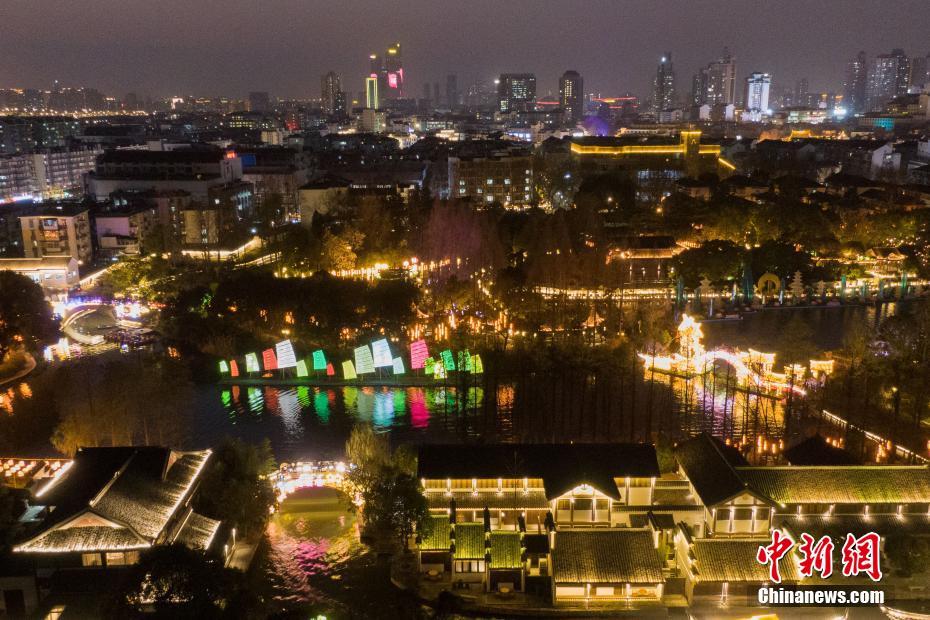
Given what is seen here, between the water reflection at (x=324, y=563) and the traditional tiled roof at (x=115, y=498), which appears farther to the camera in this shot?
the water reflection at (x=324, y=563)

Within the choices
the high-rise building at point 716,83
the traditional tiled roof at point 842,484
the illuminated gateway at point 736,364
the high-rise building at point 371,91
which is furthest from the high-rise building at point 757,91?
the traditional tiled roof at point 842,484

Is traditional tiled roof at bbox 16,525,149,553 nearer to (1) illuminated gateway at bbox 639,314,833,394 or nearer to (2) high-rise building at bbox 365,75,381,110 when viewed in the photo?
(1) illuminated gateway at bbox 639,314,833,394

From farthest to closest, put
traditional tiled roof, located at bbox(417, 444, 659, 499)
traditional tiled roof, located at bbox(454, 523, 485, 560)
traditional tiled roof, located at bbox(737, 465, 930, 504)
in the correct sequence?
1. traditional tiled roof, located at bbox(417, 444, 659, 499)
2. traditional tiled roof, located at bbox(737, 465, 930, 504)
3. traditional tiled roof, located at bbox(454, 523, 485, 560)

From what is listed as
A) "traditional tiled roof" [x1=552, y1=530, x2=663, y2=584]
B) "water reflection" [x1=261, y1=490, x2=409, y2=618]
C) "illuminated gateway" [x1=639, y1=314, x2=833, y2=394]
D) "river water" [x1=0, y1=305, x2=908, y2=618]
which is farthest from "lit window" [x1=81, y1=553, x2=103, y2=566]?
"illuminated gateway" [x1=639, y1=314, x2=833, y2=394]

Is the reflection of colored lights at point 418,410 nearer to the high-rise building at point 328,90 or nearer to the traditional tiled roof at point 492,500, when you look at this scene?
the traditional tiled roof at point 492,500

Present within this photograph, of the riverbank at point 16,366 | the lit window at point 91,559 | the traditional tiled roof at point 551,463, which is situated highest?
the traditional tiled roof at point 551,463

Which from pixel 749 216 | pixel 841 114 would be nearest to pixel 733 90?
pixel 841 114
